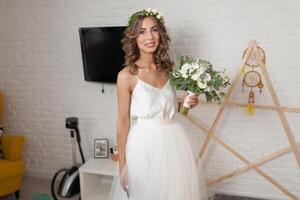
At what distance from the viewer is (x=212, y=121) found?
112 inches

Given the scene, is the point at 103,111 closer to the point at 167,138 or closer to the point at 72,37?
the point at 72,37

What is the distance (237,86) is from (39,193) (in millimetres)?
2080

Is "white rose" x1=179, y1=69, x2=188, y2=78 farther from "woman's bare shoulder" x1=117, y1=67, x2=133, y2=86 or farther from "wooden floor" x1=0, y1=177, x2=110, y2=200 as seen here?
"wooden floor" x1=0, y1=177, x2=110, y2=200

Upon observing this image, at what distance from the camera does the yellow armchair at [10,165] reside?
113 inches

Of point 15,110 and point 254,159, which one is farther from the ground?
point 15,110

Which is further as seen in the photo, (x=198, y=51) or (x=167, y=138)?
(x=198, y=51)

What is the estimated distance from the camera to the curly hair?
1.97m

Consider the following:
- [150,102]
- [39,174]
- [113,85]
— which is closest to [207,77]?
[150,102]

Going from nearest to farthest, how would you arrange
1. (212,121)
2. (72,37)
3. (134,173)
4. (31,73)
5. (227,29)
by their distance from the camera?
(134,173) < (227,29) < (212,121) < (72,37) < (31,73)

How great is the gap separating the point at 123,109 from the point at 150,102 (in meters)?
0.17

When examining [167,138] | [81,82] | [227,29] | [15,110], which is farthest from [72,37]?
[167,138]

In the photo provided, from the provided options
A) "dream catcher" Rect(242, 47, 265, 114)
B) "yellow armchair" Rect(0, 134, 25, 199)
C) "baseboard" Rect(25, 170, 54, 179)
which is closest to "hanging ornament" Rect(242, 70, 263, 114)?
"dream catcher" Rect(242, 47, 265, 114)

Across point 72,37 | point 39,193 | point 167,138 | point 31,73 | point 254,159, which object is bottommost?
point 39,193

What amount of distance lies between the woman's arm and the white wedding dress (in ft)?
0.12
